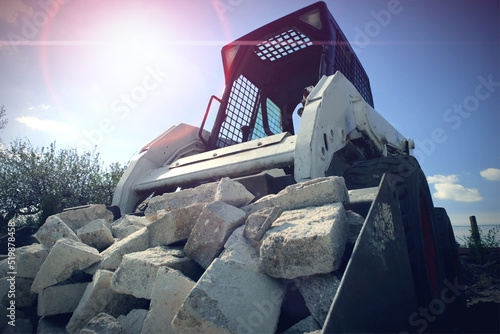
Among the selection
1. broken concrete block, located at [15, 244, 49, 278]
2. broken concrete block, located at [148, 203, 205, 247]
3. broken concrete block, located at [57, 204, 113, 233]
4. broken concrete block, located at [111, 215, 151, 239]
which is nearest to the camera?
broken concrete block, located at [148, 203, 205, 247]

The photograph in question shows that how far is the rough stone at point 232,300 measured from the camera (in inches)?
39.9

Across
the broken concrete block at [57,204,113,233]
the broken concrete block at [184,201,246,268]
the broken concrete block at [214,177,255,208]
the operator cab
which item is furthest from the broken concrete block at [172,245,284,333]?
the operator cab

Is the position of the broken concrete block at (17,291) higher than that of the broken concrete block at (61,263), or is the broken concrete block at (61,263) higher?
the broken concrete block at (61,263)

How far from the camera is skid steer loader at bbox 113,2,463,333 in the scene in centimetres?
96

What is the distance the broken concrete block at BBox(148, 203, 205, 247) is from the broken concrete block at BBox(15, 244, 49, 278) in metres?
0.88

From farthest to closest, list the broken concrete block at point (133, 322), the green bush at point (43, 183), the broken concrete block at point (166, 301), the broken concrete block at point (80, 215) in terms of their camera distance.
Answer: the green bush at point (43, 183), the broken concrete block at point (80, 215), the broken concrete block at point (133, 322), the broken concrete block at point (166, 301)

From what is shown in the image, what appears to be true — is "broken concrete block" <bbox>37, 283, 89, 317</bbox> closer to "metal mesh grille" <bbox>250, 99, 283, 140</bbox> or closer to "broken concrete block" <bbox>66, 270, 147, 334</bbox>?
"broken concrete block" <bbox>66, 270, 147, 334</bbox>

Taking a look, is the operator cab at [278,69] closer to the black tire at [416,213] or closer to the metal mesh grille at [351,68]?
the metal mesh grille at [351,68]

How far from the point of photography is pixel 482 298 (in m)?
3.84

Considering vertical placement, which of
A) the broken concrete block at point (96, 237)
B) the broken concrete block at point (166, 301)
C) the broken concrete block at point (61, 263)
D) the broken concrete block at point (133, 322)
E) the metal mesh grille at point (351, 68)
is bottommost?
the broken concrete block at point (133, 322)

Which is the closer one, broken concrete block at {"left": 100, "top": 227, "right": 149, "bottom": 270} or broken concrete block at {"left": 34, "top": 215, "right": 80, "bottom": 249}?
broken concrete block at {"left": 100, "top": 227, "right": 149, "bottom": 270}

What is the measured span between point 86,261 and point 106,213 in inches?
46.2

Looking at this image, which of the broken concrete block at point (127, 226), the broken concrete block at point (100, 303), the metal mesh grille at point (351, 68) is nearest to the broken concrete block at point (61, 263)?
the broken concrete block at point (100, 303)

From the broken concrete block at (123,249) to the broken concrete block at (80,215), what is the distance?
97 cm
